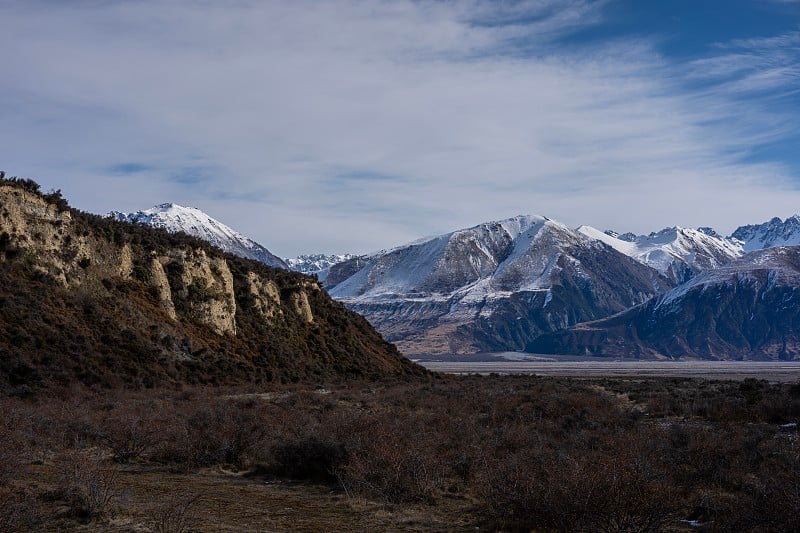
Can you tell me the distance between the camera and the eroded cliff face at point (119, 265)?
135 ft

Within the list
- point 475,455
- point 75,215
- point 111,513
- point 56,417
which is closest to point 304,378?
point 75,215

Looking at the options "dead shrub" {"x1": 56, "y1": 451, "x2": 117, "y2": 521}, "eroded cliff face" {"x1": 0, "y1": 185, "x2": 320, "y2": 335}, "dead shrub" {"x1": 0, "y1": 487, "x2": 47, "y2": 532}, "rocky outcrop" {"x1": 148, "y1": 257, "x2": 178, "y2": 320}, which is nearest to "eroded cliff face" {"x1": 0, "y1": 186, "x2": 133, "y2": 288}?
"eroded cliff face" {"x1": 0, "y1": 185, "x2": 320, "y2": 335}

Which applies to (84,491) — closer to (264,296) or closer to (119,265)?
(119,265)

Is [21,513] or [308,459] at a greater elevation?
[21,513]

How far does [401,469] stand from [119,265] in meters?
39.2

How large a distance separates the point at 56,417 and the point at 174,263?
32.6 meters

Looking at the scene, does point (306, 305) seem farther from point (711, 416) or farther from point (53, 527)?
point (53, 527)

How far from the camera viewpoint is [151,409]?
25.0 meters

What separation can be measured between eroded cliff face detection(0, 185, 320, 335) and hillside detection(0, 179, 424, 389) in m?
0.08

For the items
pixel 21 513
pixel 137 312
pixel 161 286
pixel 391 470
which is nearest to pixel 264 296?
pixel 161 286

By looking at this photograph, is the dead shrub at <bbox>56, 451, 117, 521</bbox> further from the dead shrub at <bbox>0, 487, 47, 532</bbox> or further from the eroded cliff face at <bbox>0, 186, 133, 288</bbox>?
the eroded cliff face at <bbox>0, 186, 133, 288</bbox>

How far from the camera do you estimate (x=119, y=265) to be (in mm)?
47375

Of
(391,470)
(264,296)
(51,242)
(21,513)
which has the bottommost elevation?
(391,470)

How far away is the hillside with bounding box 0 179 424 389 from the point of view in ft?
118
